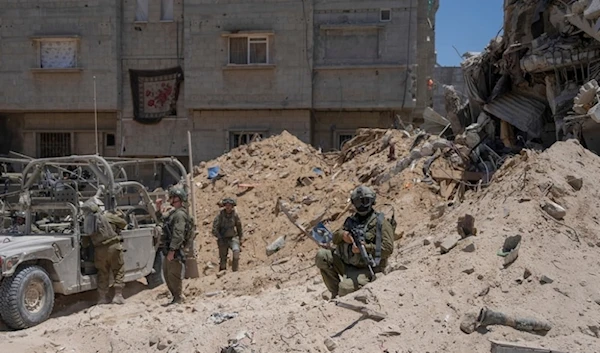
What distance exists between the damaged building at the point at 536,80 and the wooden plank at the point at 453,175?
79 centimetres

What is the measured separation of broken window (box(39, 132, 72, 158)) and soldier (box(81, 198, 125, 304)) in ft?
46.0

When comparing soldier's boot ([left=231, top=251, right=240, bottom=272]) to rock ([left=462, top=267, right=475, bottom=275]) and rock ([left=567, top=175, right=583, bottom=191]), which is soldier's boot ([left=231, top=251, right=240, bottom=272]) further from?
rock ([left=567, top=175, right=583, bottom=191])

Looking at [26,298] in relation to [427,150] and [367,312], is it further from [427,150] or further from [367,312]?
[427,150]

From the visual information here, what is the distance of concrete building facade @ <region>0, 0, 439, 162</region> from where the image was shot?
18641 millimetres

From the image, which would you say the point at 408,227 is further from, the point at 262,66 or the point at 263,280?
the point at 262,66

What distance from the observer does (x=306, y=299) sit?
6.40m

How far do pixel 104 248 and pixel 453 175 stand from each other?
222 inches

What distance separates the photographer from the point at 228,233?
9.57 m

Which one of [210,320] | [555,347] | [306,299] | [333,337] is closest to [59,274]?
[210,320]

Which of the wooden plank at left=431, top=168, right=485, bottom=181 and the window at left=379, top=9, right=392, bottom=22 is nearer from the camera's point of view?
the wooden plank at left=431, top=168, right=485, bottom=181

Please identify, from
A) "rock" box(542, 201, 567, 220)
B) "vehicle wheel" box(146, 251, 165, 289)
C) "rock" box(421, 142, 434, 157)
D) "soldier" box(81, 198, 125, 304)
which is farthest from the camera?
"rock" box(421, 142, 434, 157)

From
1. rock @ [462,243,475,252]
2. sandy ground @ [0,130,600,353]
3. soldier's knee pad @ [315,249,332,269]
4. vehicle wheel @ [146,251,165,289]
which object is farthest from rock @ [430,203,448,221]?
vehicle wheel @ [146,251,165,289]

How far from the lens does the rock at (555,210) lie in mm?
5805

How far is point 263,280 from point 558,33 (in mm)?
6137
